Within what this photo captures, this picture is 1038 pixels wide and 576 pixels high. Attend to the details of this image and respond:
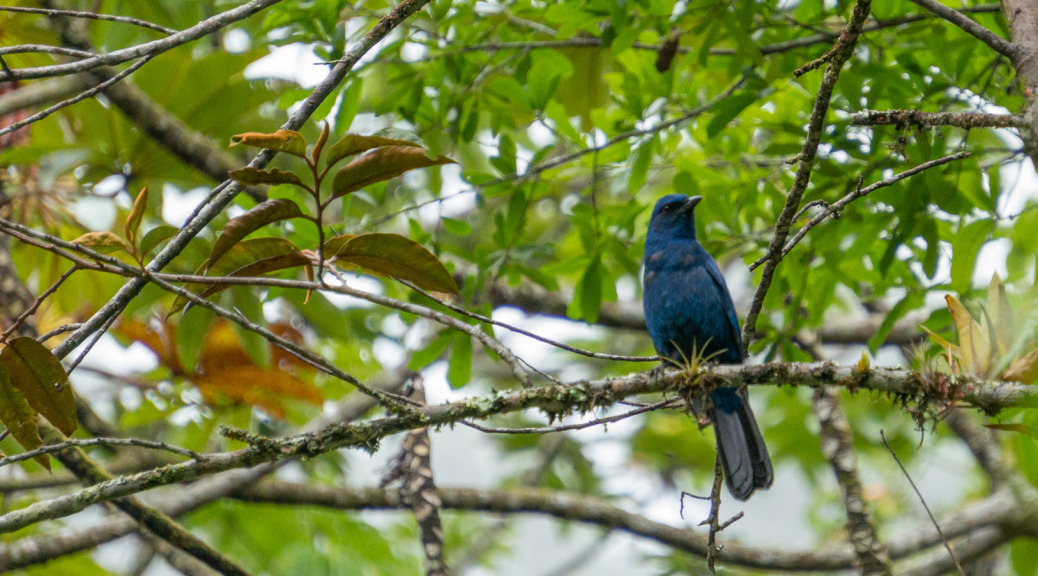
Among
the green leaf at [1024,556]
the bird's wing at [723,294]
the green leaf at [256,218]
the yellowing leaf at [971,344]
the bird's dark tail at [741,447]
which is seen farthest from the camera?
the bird's wing at [723,294]

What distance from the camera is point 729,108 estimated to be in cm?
380

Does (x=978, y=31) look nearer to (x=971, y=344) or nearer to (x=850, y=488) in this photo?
(x=971, y=344)

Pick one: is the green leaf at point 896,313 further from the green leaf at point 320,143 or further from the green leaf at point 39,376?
the green leaf at point 39,376

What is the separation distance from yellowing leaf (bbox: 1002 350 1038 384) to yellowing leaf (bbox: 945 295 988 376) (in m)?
0.09

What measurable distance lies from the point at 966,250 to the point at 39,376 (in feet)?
11.3

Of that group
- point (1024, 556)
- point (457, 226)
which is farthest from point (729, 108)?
point (1024, 556)

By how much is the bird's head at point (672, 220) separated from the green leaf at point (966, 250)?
1.81 meters

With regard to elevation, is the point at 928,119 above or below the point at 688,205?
below

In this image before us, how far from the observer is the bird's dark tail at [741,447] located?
441 cm

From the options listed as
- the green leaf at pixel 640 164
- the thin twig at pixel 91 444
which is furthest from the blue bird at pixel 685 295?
the thin twig at pixel 91 444

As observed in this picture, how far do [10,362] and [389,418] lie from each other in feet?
3.62

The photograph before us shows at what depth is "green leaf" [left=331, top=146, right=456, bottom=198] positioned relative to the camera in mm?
2414

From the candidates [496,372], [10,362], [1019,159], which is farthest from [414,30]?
[496,372]

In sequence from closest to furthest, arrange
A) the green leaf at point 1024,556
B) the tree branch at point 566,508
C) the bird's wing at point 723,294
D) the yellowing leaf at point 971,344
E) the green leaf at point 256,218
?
1. the green leaf at point 256,218
2. the yellowing leaf at point 971,344
3. the green leaf at point 1024,556
4. the tree branch at point 566,508
5. the bird's wing at point 723,294
